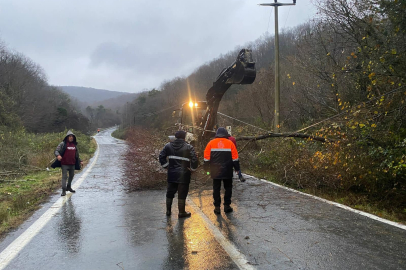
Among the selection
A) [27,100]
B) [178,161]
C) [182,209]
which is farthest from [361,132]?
[27,100]

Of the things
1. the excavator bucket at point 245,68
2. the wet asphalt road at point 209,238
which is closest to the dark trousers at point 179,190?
the wet asphalt road at point 209,238

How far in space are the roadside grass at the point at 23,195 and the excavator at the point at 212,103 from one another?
4.45m

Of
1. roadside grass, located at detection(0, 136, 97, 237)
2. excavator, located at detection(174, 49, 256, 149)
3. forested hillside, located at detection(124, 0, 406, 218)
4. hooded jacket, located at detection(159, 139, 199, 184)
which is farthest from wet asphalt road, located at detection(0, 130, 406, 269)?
excavator, located at detection(174, 49, 256, 149)

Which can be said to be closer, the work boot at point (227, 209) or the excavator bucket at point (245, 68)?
the work boot at point (227, 209)

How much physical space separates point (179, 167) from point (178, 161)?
4.7 inches

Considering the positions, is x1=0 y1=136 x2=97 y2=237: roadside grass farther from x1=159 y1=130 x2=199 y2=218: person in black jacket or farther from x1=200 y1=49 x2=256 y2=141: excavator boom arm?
→ x1=200 y1=49 x2=256 y2=141: excavator boom arm

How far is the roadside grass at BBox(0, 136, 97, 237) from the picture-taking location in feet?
18.7

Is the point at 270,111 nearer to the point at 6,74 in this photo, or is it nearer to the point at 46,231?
the point at 46,231

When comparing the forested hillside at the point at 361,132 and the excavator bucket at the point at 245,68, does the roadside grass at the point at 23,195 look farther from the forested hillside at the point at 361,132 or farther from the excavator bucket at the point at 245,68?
the forested hillside at the point at 361,132

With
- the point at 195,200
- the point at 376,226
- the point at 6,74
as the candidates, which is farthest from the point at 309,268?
the point at 6,74

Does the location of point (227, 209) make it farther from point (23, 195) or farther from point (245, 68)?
point (23, 195)

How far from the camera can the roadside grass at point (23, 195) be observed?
5.71m

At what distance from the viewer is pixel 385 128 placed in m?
6.52

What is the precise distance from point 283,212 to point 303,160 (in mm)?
2812
